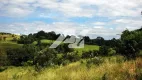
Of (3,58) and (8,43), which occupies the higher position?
(8,43)

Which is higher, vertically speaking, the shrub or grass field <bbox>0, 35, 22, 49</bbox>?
grass field <bbox>0, 35, 22, 49</bbox>

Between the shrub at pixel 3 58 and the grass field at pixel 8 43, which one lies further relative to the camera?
the grass field at pixel 8 43

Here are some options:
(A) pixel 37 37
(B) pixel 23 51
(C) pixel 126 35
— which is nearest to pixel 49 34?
(A) pixel 37 37

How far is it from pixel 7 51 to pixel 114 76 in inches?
4210

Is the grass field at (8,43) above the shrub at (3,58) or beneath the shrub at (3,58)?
above

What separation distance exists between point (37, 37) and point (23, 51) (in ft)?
83.9

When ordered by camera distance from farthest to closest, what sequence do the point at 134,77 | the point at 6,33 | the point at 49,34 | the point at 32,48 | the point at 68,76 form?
the point at 6,33, the point at 49,34, the point at 32,48, the point at 68,76, the point at 134,77

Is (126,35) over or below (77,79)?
over

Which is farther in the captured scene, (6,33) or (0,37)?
(6,33)

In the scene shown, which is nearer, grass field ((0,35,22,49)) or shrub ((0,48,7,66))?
shrub ((0,48,7,66))

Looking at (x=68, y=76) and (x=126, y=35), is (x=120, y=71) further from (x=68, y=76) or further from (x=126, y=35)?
(x=126, y=35)

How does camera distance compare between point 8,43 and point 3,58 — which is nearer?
point 3,58

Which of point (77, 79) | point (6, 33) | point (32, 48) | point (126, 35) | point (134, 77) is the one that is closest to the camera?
point (134, 77)

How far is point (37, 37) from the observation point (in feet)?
450
